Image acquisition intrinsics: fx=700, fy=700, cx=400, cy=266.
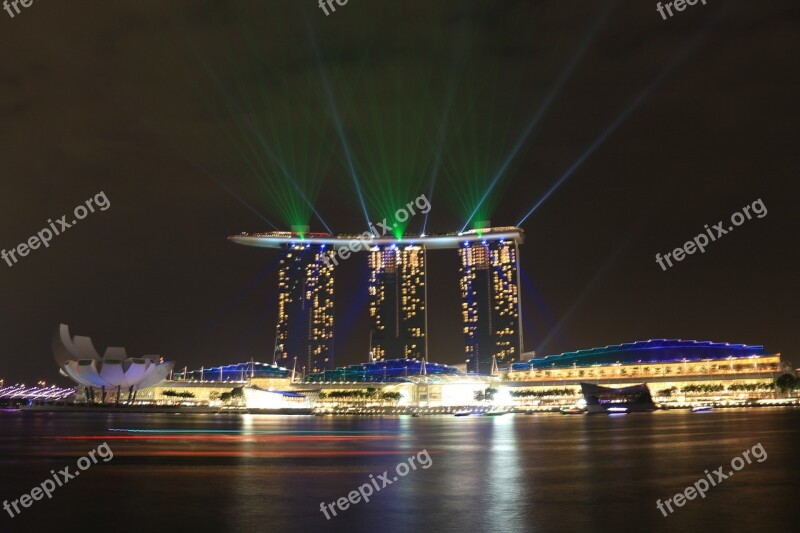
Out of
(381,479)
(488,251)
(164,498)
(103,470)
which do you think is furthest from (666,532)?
(488,251)

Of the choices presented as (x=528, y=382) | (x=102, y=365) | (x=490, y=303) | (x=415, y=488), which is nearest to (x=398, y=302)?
(x=490, y=303)

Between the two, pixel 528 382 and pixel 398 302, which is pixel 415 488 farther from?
pixel 398 302

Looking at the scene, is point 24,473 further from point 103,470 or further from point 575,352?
point 575,352

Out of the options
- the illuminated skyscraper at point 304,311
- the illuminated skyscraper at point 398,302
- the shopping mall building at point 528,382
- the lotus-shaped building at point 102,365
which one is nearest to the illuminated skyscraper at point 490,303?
the illuminated skyscraper at point 398,302

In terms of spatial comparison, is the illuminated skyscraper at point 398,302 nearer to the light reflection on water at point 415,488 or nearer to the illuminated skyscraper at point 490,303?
the illuminated skyscraper at point 490,303

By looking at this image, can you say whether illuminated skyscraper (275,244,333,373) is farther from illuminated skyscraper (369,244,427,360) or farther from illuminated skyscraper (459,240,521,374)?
illuminated skyscraper (459,240,521,374)
